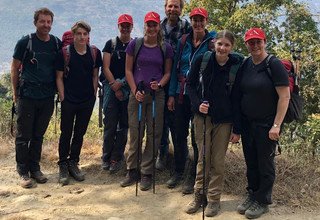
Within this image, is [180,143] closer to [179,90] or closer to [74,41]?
[179,90]

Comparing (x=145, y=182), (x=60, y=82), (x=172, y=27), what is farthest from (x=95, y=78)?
(x=145, y=182)

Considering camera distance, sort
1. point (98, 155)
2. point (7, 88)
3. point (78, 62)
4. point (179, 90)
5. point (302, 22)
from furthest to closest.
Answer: point (7, 88) → point (302, 22) → point (98, 155) → point (78, 62) → point (179, 90)

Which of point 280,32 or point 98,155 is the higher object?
point 280,32

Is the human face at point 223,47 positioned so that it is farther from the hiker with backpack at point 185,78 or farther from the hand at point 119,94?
the hand at point 119,94

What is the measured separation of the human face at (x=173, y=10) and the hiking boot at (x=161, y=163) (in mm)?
2324

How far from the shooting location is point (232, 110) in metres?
4.86

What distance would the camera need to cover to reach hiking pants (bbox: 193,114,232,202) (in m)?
4.91

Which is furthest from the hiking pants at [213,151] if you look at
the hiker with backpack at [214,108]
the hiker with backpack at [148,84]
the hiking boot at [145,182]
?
the hiking boot at [145,182]

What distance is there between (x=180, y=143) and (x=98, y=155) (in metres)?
2.41

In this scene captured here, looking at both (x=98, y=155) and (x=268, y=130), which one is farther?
(x=98, y=155)

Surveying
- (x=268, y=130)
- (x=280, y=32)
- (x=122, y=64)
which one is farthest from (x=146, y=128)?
(x=280, y=32)

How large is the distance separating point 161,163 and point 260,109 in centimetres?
246

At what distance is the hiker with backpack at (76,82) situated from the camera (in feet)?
19.1

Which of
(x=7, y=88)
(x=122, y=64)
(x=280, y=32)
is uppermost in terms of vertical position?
(x=280, y=32)
